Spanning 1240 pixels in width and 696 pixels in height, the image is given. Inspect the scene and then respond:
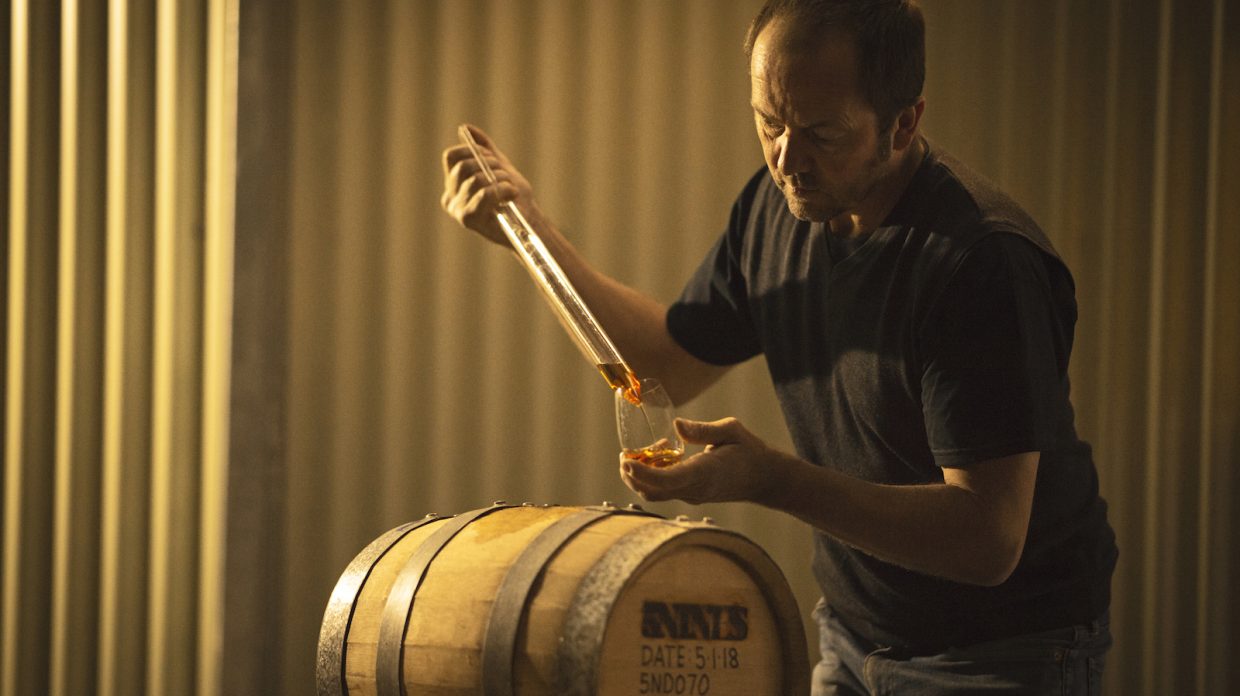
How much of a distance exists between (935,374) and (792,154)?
14.3 inches

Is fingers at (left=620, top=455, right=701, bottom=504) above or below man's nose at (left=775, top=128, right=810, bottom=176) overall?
below

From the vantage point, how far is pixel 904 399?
5.60ft

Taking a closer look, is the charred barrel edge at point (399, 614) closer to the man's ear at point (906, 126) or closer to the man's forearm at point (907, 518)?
the man's forearm at point (907, 518)

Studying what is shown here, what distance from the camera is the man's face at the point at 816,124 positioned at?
5.39ft

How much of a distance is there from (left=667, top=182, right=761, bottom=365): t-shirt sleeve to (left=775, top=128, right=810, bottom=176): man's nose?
0.41m

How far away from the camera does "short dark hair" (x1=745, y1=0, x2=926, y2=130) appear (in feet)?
5.40

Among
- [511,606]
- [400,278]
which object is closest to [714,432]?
[511,606]

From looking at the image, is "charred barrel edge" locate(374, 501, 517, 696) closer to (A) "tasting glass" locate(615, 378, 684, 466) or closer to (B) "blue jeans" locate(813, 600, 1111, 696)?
(A) "tasting glass" locate(615, 378, 684, 466)

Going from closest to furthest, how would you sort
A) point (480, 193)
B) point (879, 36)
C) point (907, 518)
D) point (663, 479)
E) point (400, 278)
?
point (663, 479) → point (907, 518) → point (879, 36) → point (480, 193) → point (400, 278)

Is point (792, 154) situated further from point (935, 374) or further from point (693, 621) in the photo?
point (693, 621)

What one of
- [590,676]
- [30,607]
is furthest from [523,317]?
[590,676]

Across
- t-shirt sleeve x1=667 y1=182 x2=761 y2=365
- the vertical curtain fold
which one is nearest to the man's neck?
t-shirt sleeve x1=667 y1=182 x2=761 y2=365

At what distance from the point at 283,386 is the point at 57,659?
2.68ft

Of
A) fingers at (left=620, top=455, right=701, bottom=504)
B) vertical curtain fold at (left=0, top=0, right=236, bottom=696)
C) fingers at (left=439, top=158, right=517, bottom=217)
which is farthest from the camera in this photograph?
vertical curtain fold at (left=0, top=0, right=236, bottom=696)
